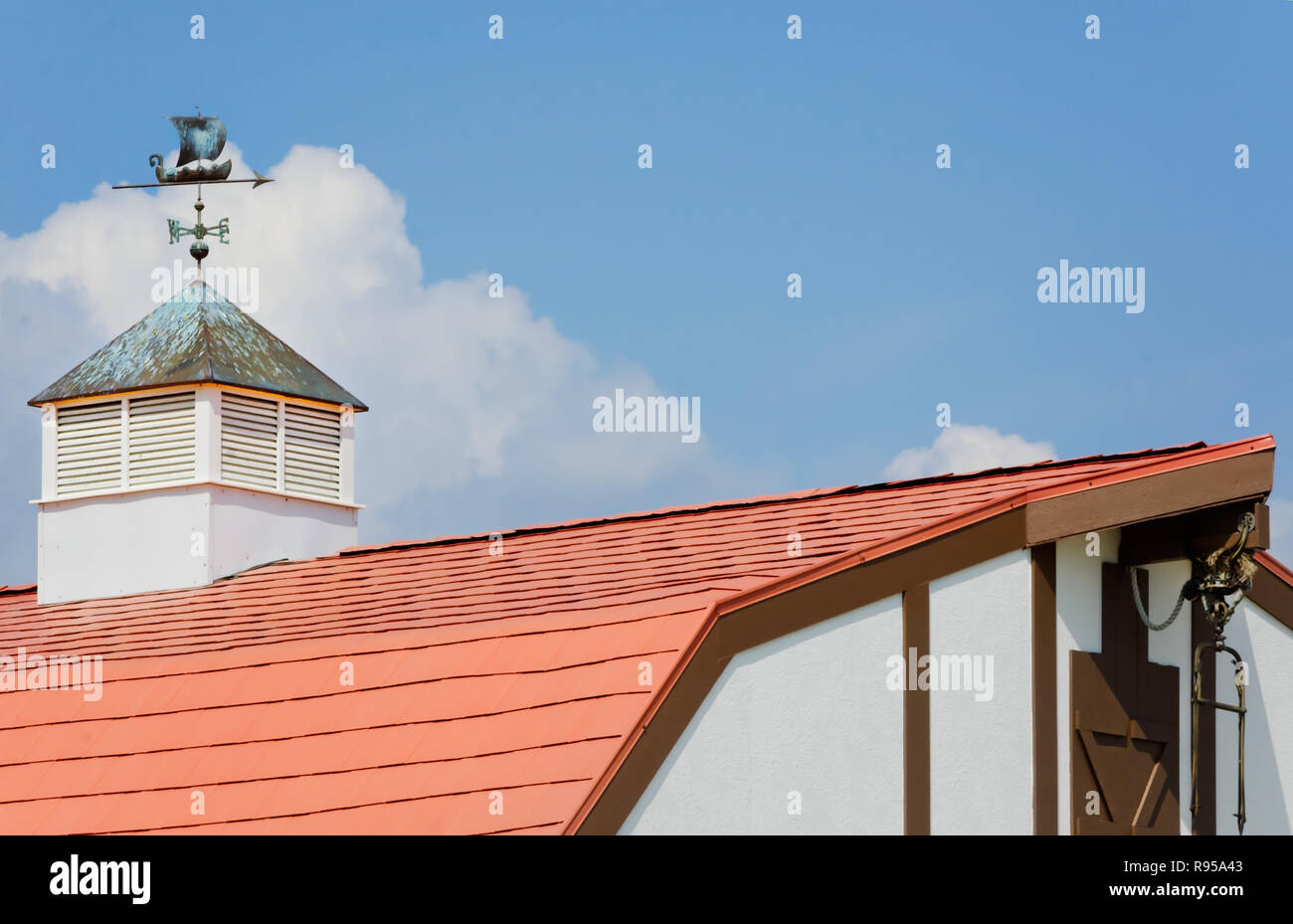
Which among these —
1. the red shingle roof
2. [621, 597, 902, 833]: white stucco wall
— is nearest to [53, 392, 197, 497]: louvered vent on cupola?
the red shingle roof

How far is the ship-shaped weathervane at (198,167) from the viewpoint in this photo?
19.8m

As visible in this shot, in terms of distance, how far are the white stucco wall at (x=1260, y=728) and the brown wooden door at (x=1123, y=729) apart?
2.09ft

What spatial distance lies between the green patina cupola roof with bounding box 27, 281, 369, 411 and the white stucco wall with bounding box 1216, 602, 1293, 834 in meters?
8.89

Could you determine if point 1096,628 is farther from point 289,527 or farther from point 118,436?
point 118,436

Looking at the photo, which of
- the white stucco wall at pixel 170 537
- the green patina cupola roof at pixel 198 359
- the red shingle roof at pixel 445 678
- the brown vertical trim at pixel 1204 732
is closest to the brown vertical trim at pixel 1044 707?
the red shingle roof at pixel 445 678

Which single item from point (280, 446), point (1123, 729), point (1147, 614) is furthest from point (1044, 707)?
point (280, 446)

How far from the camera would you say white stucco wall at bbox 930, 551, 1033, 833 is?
12.5 m

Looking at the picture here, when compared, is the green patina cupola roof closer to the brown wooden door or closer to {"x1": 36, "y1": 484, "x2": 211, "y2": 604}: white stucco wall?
{"x1": 36, "y1": 484, "x2": 211, "y2": 604}: white stucco wall

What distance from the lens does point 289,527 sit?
18719 millimetres

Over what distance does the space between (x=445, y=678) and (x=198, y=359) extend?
716 centimetres

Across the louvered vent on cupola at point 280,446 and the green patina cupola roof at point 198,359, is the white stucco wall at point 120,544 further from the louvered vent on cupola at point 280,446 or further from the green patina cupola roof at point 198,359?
the green patina cupola roof at point 198,359

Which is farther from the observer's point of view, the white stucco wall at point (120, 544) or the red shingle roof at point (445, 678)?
the white stucco wall at point (120, 544)
